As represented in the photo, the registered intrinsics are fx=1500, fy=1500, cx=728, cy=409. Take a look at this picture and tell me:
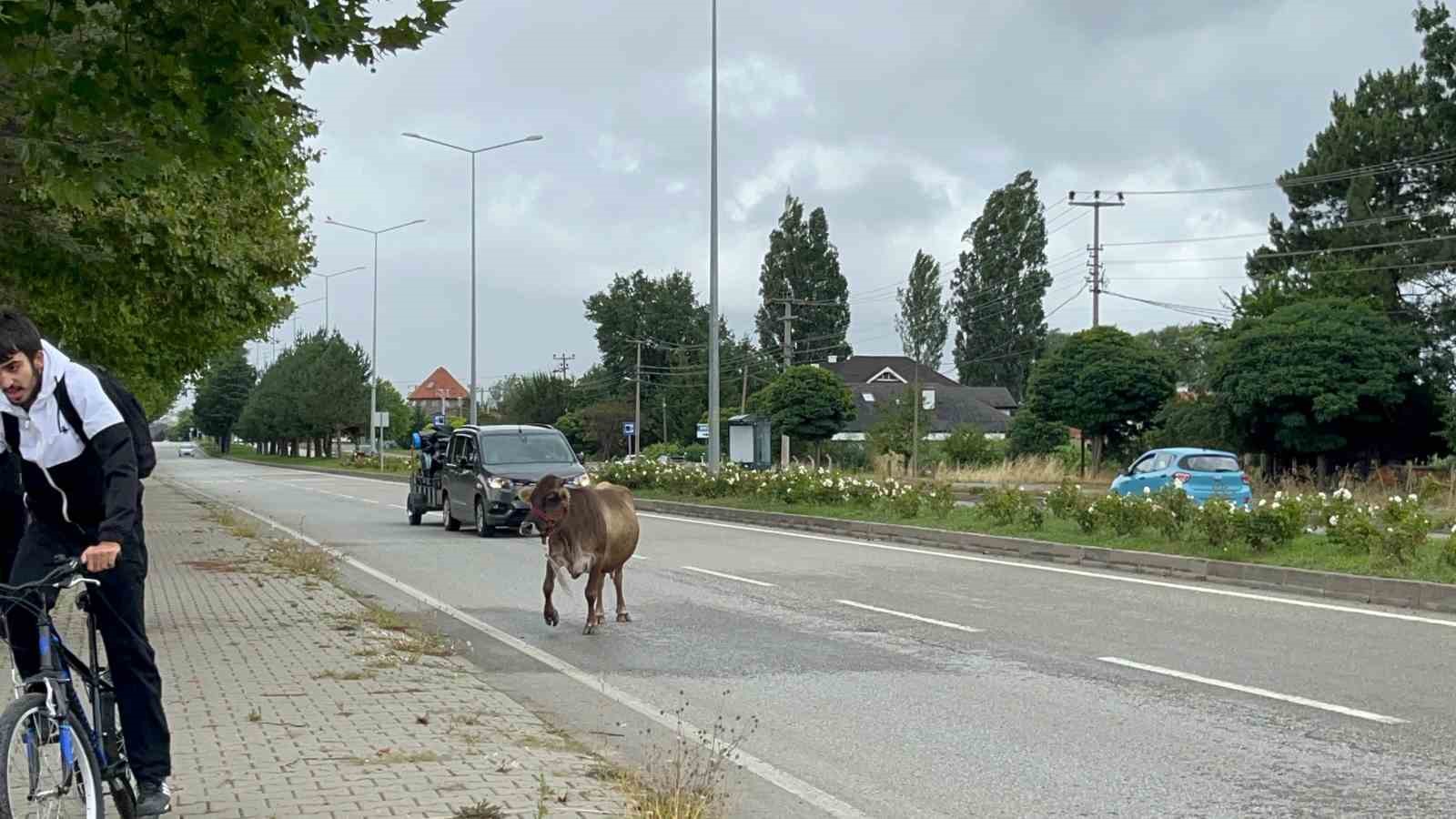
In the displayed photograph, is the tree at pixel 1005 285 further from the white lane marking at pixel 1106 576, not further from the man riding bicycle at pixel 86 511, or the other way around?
the man riding bicycle at pixel 86 511

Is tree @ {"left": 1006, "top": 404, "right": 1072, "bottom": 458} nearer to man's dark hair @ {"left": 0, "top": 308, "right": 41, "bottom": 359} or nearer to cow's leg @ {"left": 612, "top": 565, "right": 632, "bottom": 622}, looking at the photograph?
cow's leg @ {"left": 612, "top": 565, "right": 632, "bottom": 622}

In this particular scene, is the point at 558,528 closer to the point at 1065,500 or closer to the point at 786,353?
the point at 1065,500

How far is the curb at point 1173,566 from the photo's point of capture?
1392cm

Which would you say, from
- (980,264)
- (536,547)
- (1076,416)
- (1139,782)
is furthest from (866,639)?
(980,264)

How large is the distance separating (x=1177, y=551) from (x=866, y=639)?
7394mm

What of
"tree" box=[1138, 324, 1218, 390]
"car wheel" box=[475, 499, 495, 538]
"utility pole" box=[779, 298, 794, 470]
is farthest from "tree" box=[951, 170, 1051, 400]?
"car wheel" box=[475, 499, 495, 538]

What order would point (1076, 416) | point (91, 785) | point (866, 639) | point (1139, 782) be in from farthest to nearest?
point (1076, 416)
point (866, 639)
point (1139, 782)
point (91, 785)

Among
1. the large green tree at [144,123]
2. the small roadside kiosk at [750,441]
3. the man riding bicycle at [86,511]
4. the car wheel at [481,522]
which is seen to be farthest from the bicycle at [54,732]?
the small roadside kiosk at [750,441]

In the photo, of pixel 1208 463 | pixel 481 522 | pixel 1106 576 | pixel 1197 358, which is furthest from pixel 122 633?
pixel 1197 358

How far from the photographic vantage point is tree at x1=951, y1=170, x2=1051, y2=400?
8550cm

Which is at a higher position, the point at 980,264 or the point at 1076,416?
the point at 980,264

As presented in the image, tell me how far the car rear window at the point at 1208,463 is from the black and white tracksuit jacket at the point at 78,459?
77.1 ft

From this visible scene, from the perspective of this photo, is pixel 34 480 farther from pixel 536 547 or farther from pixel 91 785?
pixel 536 547

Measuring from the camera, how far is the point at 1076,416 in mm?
51125
